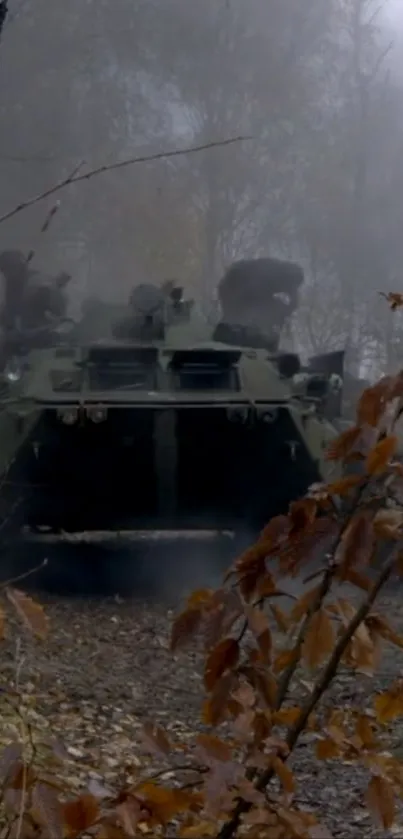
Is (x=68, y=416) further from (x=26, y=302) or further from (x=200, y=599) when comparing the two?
(x=200, y=599)

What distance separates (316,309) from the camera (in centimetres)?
2491

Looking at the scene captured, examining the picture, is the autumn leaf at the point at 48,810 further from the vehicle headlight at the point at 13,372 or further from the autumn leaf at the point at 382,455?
the vehicle headlight at the point at 13,372

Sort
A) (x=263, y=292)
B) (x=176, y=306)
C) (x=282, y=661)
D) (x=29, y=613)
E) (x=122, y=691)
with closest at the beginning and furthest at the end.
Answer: (x=282, y=661)
(x=29, y=613)
(x=122, y=691)
(x=176, y=306)
(x=263, y=292)

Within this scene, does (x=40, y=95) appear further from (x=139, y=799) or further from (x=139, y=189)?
(x=139, y=799)

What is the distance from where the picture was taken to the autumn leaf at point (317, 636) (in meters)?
2.27

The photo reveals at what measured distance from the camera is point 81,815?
2098mm

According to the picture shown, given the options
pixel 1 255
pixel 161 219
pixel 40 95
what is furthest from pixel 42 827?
pixel 161 219

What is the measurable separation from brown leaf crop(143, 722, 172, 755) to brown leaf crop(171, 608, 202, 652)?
17cm

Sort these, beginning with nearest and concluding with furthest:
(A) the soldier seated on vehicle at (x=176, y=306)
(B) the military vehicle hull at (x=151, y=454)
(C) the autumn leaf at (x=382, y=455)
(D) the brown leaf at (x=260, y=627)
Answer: (C) the autumn leaf at (x=382, y=455), (D) the brown leaf at (x=260, y=627), (B) the military vehicle hull at (x=151, y=454), (A) the soldier seated on vehicle at (x=176, y=306)

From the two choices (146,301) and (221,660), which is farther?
(146,301)

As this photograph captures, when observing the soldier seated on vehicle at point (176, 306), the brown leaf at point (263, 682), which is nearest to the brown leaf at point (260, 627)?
the brown leaf at point (263, 682)

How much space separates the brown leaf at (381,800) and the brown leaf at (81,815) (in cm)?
47

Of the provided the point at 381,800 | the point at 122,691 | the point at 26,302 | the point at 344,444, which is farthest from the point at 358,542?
the point at 26,302

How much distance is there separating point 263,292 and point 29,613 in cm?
1045
